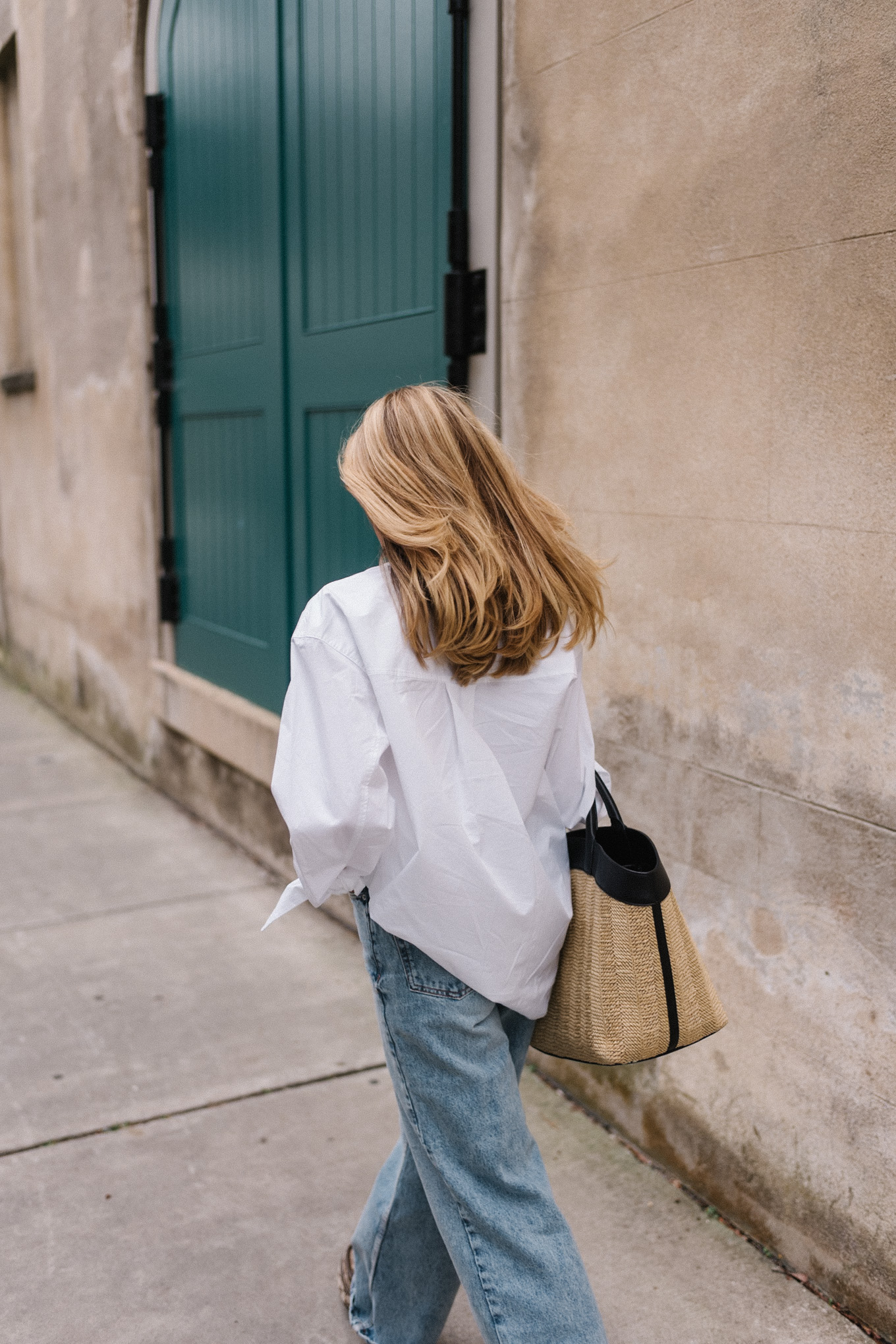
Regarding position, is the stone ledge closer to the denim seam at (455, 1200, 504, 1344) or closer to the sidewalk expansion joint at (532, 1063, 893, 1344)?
the sidewalk expansion joint at (532, 1063, 893, 1344)

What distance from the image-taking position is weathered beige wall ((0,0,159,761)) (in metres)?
6.05

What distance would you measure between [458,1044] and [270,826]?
3.25 m

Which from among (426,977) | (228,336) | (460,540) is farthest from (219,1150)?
(228,336)

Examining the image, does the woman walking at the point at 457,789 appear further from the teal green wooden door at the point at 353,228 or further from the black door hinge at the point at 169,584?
the black door hinge at the point at 169,584

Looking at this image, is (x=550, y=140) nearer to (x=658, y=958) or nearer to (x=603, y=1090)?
(x=658, y=958)

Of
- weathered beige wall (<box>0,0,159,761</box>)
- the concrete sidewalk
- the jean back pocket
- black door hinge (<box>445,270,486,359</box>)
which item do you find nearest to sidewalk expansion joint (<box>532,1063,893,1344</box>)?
the concrete sidewalk

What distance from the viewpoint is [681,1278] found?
256cm

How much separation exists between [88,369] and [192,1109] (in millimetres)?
4764

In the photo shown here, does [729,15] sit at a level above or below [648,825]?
above

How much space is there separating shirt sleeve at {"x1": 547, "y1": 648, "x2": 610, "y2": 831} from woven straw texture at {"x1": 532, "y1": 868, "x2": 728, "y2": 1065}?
125mm

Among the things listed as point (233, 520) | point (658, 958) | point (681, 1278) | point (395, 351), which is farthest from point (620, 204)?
point (233, 520)

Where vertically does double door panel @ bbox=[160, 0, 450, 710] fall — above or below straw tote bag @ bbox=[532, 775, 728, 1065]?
above

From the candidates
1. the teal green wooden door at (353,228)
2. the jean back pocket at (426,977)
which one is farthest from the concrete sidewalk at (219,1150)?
the teal green wooden door at (353,228)

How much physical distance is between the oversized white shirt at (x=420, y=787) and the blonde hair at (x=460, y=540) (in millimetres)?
48
